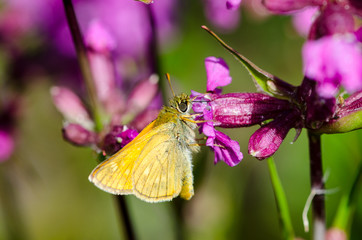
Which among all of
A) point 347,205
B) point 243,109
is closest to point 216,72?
point 243,109

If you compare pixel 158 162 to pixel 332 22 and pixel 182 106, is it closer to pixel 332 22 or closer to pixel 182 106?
pixel 182 106

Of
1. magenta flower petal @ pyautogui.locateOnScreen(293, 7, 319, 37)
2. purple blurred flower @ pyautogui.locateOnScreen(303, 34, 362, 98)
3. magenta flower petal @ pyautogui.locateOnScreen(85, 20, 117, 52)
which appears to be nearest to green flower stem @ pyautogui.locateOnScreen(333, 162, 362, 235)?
purple blurred flower @ pyautogui.locateOnScreen(303, 34, 362, 98)

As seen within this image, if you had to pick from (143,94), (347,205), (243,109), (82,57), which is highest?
(82,57)

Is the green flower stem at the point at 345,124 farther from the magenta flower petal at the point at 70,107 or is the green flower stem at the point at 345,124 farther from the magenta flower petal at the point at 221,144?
the magenta flower petal at the point at 70,107

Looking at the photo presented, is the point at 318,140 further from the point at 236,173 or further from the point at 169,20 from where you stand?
the point at 169,20

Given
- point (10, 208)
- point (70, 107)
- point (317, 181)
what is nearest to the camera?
point (317, 181)

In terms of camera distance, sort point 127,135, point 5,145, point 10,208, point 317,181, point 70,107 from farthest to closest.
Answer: point 10,208 < point 5,145 < point 70,107 < point 127,135 < point 317,181

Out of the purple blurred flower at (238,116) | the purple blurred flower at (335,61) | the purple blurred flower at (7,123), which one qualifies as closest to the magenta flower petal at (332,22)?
the purple blurred flower at (335,61)
